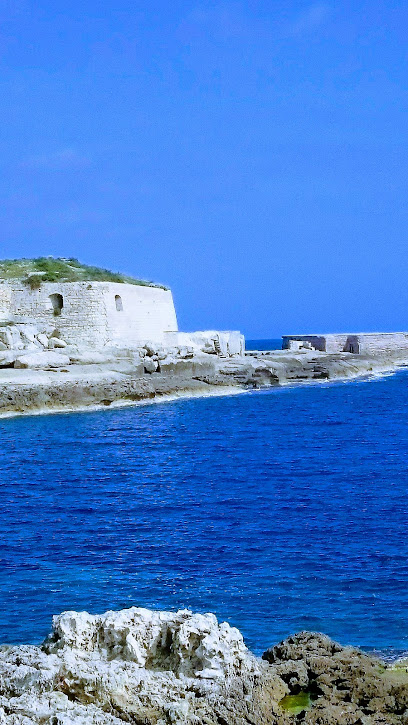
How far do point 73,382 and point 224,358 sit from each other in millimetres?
9783

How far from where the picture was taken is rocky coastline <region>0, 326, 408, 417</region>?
23750mm

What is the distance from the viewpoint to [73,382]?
2452 cm

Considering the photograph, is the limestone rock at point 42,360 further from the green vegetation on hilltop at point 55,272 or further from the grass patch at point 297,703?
the grass patch at point 297,703

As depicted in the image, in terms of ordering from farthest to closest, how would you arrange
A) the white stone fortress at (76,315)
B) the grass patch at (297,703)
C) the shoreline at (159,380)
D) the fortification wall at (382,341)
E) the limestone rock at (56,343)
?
the fortification wall at (382,341) < the white stone fortress at (76,315) < the limestone rock at (56,343) < the shoreline at (159,380) < the grass patch at (297,703)

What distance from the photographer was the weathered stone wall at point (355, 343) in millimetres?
43188

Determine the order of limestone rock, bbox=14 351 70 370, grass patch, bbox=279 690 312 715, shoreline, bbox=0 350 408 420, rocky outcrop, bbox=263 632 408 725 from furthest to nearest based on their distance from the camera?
limestone rock, bbox=14 351 70 370 → shoreline, bbox=0 350 408 420 → grass patch, bbox=279 690 312 715 → rocky outcrop, bbox=263 632 408 725

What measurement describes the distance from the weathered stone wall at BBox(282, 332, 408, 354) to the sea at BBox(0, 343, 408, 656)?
21042 mm

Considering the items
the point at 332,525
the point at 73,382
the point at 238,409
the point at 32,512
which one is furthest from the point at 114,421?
the point at 332,525

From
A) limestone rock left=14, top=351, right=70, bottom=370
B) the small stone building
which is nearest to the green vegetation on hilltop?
the small stone building

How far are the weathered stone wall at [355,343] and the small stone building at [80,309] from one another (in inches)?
510

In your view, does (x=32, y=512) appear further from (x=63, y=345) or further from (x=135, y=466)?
(x=63, y=345)

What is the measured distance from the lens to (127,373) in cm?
2712

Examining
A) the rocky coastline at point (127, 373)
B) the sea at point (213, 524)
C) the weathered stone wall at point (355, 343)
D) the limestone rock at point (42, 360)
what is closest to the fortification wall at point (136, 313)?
the rocky coastline at point (127, 373)

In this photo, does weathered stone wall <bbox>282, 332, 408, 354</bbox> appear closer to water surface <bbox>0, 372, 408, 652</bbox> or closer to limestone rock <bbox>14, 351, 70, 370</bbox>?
limestone rock <bbox>14, 351, 70, 370</bbox>
